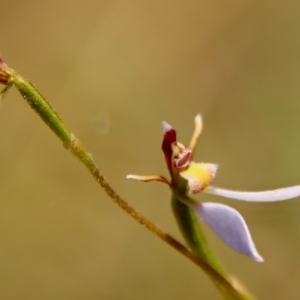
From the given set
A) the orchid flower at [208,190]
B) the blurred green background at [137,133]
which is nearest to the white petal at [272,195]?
the orchid flower at [208,190]

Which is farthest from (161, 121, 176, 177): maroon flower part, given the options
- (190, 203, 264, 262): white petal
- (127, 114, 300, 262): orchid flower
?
(190, 203, 264, 262): white petal

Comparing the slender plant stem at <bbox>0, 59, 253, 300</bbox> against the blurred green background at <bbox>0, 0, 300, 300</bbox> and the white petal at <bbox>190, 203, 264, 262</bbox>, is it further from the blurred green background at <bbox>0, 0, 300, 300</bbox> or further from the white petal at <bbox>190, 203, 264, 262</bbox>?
the blurred green background at <bbox>0, 0, 300, 300</bbox>

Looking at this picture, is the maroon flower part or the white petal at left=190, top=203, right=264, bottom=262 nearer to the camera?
the white petal at left=190, top=203, right=264, bottom=262

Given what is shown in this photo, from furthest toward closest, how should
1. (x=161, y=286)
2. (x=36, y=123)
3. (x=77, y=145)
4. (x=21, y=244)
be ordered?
(x=36, y=123) → (x=21, y=244) → (x=161, y=286) → (x=77, y=145)

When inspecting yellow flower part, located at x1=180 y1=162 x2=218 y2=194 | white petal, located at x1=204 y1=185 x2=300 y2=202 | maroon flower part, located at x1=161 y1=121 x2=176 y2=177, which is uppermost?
maroon flower part, located at x1=161 y1=121 x2=176 y2=177

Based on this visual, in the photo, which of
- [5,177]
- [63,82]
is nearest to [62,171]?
[5,177]

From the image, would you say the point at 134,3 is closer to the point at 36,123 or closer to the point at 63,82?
the point at 63,82

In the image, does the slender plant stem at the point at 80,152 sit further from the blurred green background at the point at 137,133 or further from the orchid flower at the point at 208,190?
the blurred green background at the point at 137,133
